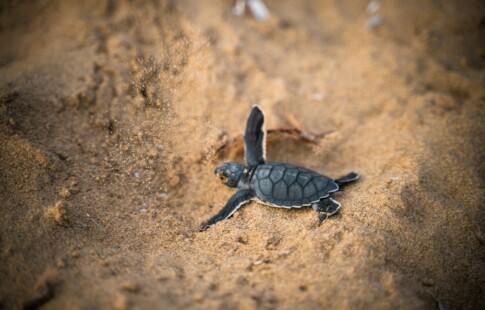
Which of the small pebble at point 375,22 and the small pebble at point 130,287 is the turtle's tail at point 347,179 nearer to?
the small pebble at point 130,287

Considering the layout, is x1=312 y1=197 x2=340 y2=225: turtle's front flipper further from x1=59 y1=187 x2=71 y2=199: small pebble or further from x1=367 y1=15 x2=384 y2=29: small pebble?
x1=367 y1=15 x2=384 y2=29: small pebble

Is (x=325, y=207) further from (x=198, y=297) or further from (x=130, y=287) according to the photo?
(x=130, y=287)

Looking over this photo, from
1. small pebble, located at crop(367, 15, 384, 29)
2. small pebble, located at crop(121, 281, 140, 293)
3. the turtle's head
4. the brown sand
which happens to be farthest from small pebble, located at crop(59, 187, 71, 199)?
small pebble, located at crop(367, 15, 384, 29)

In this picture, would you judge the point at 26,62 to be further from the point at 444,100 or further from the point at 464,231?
the point at 444,100

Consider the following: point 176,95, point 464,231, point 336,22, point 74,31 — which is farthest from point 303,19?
point 464,231

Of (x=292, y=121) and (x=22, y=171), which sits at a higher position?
(x=292, y=121)

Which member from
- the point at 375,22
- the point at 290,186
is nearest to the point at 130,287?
the point at 290,186

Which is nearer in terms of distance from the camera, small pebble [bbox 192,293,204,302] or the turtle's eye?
small pebble [bbox 192,293,204,302]
